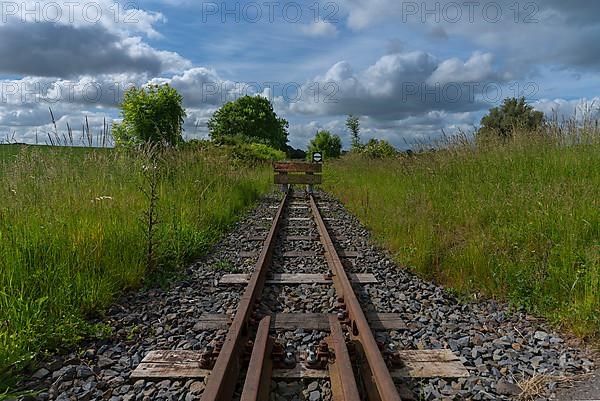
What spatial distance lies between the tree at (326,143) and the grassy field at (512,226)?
57276 millimetres

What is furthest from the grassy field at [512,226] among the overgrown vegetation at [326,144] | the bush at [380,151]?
the overgrown vegetation at [326,144]

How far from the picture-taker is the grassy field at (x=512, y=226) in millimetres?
3740

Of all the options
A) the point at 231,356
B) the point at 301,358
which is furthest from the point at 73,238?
the point at 301,358

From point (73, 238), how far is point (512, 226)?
174 inches

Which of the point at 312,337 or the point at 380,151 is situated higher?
the point at 380,151

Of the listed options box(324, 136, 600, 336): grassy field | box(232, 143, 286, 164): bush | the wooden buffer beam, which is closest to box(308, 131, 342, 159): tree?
box(232, 143, 286, 164): bush

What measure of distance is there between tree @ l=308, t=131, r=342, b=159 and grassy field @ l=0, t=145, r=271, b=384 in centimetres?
5866

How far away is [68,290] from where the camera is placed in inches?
137

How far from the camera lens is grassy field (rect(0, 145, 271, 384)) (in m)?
3.08

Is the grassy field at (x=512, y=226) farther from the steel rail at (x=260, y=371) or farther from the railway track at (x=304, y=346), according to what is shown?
the steel rail at (x=260, y=371)

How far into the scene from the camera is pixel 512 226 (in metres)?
4.86

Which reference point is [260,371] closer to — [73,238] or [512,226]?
[73,238]

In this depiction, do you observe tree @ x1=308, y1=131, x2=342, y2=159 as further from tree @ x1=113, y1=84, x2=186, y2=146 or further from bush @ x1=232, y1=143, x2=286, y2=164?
tree @ x1=113, y1=84, x2=186, y2=146

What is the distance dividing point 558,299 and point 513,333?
0.69 meters
